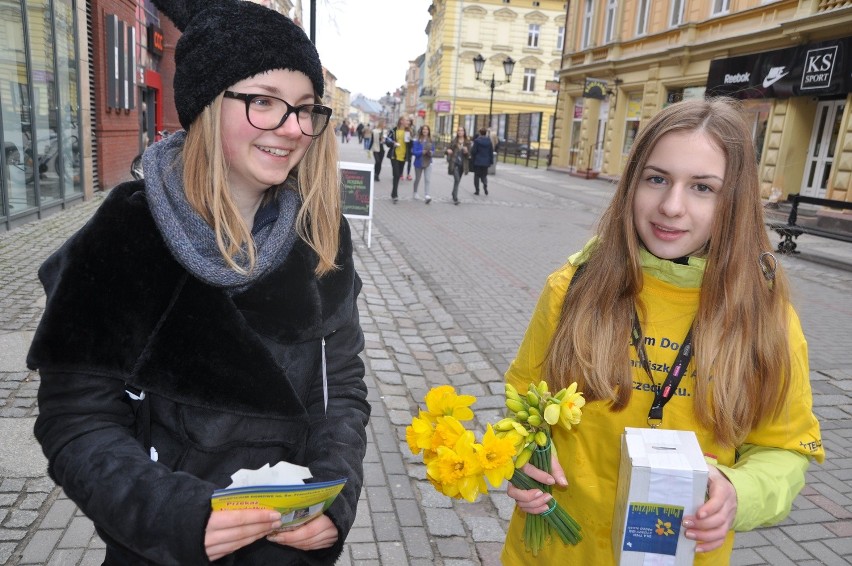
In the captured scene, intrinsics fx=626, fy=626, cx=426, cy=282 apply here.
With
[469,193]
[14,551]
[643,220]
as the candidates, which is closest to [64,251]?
[643,220]

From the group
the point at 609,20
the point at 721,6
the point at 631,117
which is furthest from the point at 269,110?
the point at 609,20

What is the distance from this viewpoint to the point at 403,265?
8.51 metres

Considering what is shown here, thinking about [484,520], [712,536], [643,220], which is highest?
[643,220]

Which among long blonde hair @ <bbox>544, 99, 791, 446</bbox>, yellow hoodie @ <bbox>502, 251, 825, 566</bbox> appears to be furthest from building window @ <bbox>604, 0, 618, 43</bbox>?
yellow hoodie @ <bbox>502, 251, 825, 566</bbox>

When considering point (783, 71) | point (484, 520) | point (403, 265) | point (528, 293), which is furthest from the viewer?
point (783, 71)

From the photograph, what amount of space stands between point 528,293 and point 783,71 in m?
12.2

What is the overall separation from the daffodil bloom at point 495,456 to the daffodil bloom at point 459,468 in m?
0.02

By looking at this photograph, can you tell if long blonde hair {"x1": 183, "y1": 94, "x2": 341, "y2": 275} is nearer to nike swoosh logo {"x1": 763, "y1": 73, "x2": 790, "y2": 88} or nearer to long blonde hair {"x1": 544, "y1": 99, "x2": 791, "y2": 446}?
long blonde hair {"x1": 544, "y1": 99, "x2": 791, "y2": 446}

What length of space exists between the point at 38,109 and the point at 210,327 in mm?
10050

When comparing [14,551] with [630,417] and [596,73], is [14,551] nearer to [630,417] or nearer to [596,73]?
[630,417]

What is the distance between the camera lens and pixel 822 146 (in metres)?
15.3

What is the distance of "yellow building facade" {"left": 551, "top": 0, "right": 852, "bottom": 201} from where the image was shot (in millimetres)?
14016

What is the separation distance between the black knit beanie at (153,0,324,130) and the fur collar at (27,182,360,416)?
10.6 inches

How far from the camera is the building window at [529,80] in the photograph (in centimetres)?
5697
